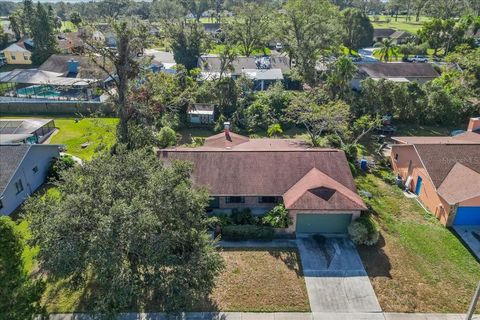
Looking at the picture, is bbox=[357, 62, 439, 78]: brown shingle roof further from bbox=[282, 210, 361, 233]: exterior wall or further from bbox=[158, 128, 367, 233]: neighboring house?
bbox=[282, 210, 361, 233]: exterior wall

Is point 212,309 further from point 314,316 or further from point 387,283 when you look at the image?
point 387,283

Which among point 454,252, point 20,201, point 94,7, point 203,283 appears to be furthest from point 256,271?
point 94,7

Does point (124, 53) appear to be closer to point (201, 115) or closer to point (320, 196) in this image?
point (201, 115)

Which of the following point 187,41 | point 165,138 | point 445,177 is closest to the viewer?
point 445,177

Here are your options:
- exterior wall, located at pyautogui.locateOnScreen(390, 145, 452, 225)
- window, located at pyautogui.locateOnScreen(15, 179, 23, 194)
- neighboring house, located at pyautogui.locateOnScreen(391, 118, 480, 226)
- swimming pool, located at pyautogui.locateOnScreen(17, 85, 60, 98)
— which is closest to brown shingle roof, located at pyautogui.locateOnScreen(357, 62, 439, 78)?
exterior wall, located at pyautogui.locateOnScreen(390, 145, 452, 225)

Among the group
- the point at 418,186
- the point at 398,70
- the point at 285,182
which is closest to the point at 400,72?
the point at 398,70

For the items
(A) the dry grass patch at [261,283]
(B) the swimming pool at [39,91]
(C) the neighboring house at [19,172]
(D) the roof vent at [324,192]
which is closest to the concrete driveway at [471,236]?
(D) the roof vent at [324,192]
